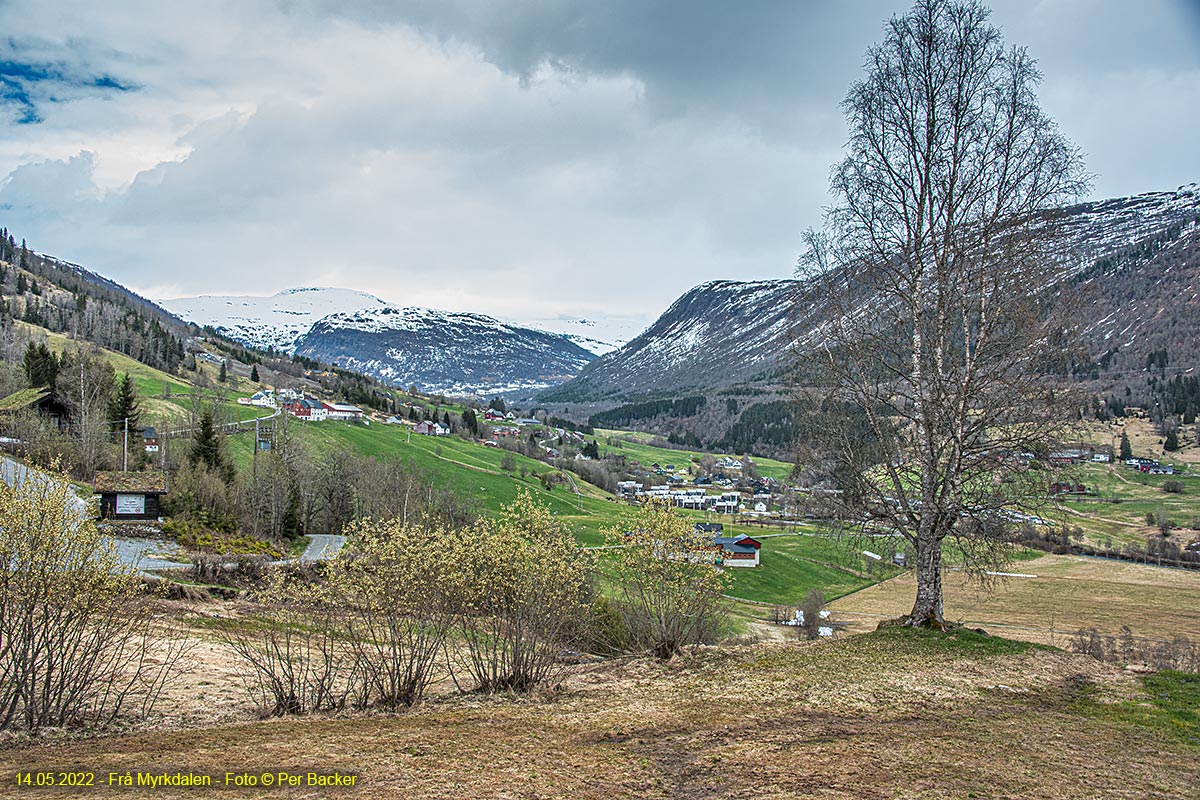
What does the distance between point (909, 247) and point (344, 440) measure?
96.4m

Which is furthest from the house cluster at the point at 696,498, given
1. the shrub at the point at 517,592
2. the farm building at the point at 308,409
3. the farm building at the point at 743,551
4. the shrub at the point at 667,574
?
the shrub at the point at 517,592

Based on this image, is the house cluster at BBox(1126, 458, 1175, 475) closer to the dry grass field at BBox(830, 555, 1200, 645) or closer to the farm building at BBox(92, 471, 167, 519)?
the dry grass field at BBox(830, 555, 1200, 645)

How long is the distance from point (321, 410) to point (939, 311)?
139m

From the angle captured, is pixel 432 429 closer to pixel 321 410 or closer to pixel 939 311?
pixel 321 410

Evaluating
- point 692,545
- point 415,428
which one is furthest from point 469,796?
point 415,428

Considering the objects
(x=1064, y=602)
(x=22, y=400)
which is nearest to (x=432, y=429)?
(x=22, y=400)

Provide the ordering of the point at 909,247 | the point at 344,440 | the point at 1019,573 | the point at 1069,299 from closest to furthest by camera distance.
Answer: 1. the point at 1069,299
2. the point at 909,247
3. the point at 1019,573
4. the point at 344,440

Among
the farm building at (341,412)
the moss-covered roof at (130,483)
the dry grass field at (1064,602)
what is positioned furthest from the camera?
the farm building at (341,412)

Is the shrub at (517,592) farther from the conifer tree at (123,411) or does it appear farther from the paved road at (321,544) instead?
the conifer tree at (123,411)

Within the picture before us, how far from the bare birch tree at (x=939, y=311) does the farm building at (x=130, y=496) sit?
44015mm

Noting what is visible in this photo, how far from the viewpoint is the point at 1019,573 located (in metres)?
76.1

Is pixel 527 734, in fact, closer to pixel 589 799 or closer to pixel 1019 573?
pixel 589 799

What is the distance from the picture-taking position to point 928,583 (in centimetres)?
1664

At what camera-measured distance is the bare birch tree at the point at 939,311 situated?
51.6 feet
